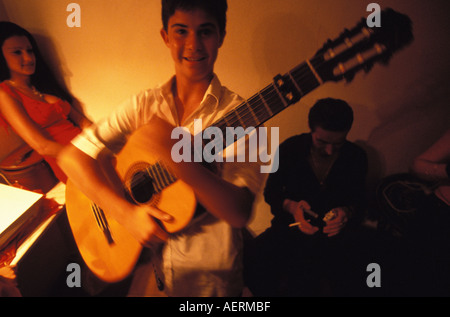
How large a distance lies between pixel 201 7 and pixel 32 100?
2.79 ft

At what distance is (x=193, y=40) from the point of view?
65cm

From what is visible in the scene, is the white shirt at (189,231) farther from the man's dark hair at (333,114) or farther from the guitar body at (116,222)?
the man's dark hair at (333,114)

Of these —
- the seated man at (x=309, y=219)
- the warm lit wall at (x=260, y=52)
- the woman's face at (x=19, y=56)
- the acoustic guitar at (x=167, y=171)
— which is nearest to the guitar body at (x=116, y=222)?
the acoustic guitar at (x=167, y=171)

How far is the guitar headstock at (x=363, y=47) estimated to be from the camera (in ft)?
1.63

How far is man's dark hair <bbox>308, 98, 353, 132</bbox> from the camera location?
898 mm

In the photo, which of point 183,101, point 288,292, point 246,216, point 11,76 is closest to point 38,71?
point 11,76

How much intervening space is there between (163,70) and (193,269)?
854 mm

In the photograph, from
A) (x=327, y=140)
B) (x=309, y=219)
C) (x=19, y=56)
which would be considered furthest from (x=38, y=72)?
(x=309, y=219)

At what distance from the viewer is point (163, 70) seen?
872 millimetres

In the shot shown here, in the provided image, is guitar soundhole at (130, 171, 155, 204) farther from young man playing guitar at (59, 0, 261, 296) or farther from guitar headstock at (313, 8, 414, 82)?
guitar headstock at (313, 8, 414, 82)

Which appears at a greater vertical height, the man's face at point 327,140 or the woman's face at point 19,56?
the woman's face at point 19,56

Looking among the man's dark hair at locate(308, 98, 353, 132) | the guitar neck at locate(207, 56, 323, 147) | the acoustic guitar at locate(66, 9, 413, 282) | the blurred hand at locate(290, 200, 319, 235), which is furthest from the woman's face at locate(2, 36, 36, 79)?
the blurred hand at locate(290, 200, 319, 235)

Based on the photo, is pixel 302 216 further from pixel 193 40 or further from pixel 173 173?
pixel 193 40
